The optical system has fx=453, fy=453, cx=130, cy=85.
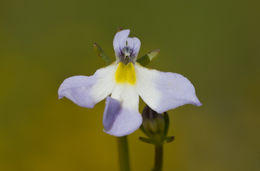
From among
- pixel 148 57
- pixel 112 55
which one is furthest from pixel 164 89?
pixel 112 55

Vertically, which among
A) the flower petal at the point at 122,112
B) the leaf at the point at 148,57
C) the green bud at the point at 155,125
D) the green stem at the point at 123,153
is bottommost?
the green stem at the point at 123,153

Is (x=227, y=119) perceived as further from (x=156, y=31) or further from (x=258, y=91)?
(x=156, y=31)

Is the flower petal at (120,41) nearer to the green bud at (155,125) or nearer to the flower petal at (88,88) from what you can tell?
the flower petal at (88,88)

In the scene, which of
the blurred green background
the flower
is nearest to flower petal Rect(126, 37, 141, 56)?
the flower

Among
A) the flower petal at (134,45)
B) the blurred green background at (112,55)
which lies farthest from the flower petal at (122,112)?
the blurred green background at (112,55)

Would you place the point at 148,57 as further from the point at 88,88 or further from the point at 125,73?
the point at 88,88

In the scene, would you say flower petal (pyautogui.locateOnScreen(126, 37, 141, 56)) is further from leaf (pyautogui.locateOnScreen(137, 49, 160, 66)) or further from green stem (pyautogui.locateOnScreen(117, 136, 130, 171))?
green stem (pyautogui.locateOnScreen(117, 136, 130, 171))

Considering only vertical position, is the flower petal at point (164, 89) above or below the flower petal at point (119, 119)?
above
